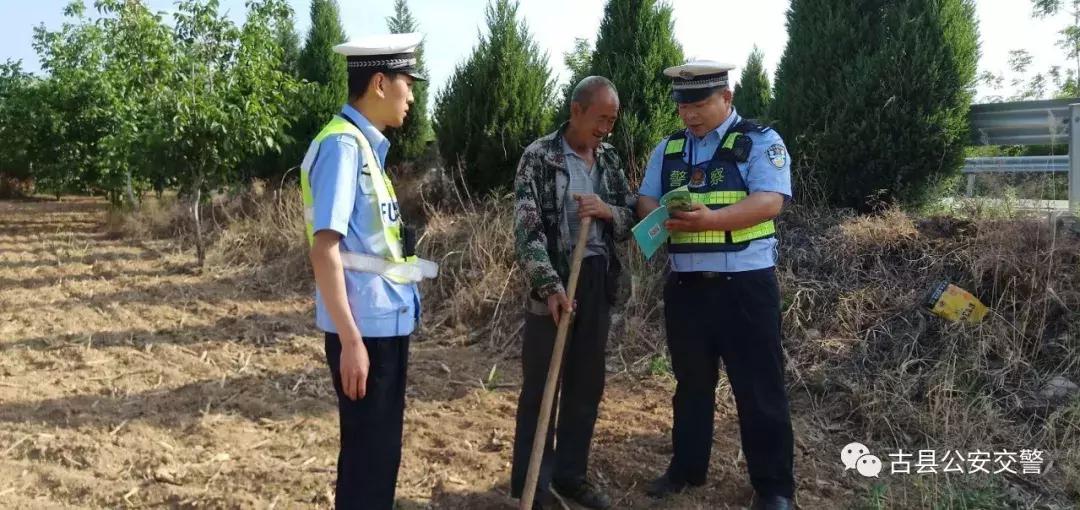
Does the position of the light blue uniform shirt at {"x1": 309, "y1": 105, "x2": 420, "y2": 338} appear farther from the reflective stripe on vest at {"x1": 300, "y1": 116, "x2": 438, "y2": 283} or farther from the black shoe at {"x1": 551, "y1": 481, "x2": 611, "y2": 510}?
the black shoe at {"x1": 551, "y1": 481, "x2": 611, "y2": 510}

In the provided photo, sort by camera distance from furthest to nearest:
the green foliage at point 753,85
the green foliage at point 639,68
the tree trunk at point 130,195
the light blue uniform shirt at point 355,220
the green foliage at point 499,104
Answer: the green foliage at point 753,85 < the tree trunk at point 130,195 < the green foliage at point 499,104 < the green foliage at point 639,68 < the light blue uniform shirt at point 355,220

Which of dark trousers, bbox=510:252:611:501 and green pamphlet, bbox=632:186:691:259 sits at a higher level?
green pamphlet, bbox=632:186:691:259

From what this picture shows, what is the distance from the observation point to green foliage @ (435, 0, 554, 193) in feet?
25.1

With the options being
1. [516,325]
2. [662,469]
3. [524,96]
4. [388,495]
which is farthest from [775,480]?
[524,96]

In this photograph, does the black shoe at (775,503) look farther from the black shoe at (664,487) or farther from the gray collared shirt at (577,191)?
the gray collared shirt at (577,191)

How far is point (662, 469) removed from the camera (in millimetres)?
3633

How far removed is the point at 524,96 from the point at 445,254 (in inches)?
73.3

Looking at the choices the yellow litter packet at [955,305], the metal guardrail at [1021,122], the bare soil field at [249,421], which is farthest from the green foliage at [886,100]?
the bare soil field at [249,421]

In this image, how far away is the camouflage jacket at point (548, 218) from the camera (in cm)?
298

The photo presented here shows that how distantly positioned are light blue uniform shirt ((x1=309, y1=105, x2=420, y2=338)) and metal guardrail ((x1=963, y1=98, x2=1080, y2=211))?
445 centimetres

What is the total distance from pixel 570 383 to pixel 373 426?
1090 millimetres

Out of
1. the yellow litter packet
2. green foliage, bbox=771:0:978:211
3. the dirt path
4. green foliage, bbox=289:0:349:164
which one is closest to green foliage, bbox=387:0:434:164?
green foliage, bbox=289:0:349:164

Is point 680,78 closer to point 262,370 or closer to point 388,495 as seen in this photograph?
point 388,495

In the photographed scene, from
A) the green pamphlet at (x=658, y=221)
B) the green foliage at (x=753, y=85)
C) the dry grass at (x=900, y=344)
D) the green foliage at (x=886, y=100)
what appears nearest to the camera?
the green pamphlet at (x=658, y=221)
